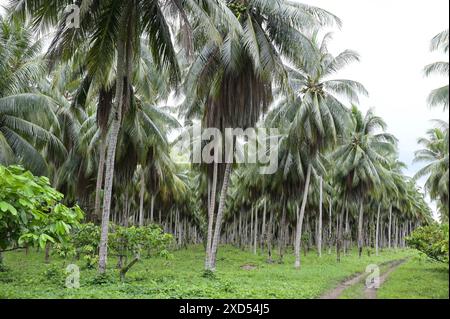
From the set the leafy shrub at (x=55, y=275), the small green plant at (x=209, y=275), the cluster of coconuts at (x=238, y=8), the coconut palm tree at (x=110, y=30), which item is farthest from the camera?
the cluster of coconuts at (x=238, y=8)

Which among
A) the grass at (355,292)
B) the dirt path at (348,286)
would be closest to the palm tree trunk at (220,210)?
the dirt path at (348,286)

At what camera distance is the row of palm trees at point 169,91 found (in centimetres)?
1370

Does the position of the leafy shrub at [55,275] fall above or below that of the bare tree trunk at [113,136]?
below

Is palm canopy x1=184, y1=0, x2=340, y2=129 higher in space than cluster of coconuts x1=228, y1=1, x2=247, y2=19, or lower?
lower

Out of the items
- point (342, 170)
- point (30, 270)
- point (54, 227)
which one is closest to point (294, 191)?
point (342, 170)

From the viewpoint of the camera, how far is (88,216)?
30.1m

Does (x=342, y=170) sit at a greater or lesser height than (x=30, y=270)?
Answer: greater

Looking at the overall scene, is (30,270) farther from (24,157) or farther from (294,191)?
(294,191)

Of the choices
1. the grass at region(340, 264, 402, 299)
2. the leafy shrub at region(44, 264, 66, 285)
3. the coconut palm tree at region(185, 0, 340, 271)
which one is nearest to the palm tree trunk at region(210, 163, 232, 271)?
the coconut palm tree at region(185, 0, 340, 271)

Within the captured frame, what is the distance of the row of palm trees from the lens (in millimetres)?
13695

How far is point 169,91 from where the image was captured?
19.0m

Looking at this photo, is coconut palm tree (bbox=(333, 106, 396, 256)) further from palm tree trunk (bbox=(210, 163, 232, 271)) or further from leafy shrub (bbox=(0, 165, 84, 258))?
leafy shrub (bbox=(0, 165, 84, 258))

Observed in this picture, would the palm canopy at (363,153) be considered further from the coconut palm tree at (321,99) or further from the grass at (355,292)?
the grass at (355,292)
